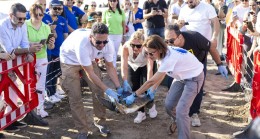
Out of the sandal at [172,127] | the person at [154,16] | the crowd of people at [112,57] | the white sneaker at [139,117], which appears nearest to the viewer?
the crowd of people at [112,57]

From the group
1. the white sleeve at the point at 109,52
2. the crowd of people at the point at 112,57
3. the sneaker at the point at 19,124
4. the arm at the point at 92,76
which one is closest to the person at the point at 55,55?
the crowd of people at the point at 112,57

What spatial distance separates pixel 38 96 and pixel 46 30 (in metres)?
1.08

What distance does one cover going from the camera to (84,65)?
445 cm

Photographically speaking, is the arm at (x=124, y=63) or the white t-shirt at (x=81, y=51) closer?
the white t-shirt at (x=81, y=51)

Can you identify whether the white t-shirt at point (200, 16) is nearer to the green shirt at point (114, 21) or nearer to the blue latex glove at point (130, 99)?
the green shirt at point (114, 21)

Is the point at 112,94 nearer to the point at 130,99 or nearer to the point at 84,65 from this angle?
the point at 130,99

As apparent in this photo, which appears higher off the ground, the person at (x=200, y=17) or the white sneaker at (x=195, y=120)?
the person at (x=200, y=17)

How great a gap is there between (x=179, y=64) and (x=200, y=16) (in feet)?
8.37

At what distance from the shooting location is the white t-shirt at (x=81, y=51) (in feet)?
14.5

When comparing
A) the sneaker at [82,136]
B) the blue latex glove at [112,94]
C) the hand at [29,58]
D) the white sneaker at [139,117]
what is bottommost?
the white sneaker at [139,117]

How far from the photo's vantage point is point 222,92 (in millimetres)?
7168

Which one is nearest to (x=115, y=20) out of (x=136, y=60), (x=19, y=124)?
(x=136, y=60)

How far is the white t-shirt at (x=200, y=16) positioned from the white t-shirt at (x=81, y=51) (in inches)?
93.6

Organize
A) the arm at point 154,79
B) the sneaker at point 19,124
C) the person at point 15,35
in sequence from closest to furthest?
1. the arm at point 154,79
2. the person at point 15,35
3. the sneaker at point 19,124
